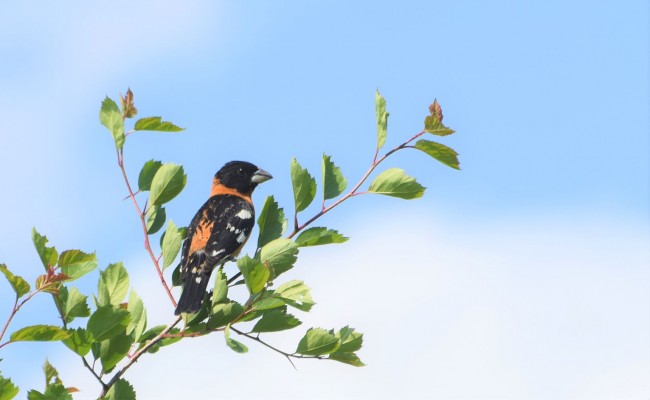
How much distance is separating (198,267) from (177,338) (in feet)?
7.52

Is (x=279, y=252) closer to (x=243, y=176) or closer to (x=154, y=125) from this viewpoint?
(x=154, y=125)

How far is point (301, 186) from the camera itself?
389 cm

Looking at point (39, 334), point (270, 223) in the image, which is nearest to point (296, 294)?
point (270, 223)

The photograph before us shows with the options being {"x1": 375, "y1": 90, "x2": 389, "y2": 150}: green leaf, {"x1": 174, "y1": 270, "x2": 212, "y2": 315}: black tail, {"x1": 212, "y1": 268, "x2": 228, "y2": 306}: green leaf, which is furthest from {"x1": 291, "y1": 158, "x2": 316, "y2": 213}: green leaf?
{"x1": 174, "y1": 270, "x2": 212, "y2": 315}: black tail

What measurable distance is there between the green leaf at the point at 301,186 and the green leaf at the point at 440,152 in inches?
20.9

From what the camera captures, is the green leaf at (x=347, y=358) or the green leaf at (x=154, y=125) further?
the green leaf at (x=154, y=125)

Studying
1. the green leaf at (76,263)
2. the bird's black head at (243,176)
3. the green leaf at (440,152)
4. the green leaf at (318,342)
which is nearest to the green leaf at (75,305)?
the green leaf at (76,263)

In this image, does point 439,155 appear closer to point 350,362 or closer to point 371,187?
point 371,187

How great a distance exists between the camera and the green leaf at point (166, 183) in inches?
162

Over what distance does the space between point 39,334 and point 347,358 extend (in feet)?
4.36

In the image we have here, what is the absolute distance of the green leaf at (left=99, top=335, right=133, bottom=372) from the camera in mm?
3629

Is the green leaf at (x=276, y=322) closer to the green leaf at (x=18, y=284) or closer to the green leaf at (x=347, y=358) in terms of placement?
the green leaf at (x=347, y=358)

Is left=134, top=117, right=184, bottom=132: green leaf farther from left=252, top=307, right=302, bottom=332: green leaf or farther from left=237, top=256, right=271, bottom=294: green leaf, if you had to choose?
left=252, top=307, right=302, bottom=332: green leaf

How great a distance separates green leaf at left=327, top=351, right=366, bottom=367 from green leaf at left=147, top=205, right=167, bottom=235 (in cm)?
128
